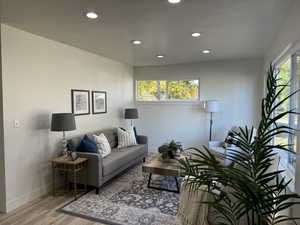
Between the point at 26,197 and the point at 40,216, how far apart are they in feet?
1.77

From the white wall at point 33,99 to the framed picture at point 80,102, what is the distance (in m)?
0.10

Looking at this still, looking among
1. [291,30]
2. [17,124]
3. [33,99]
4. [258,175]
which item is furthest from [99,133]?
[291,30]

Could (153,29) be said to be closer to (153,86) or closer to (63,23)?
(63,23)

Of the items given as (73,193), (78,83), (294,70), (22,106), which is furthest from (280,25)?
(73,193)

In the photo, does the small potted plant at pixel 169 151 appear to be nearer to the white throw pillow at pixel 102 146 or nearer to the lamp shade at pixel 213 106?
the white throw pillow at pixel 102 146

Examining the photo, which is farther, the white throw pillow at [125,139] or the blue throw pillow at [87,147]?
the white throw pillow at [125,139]

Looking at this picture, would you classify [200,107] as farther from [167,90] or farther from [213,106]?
[167,90]

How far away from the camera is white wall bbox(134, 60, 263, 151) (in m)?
5.07

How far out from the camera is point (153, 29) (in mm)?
2926

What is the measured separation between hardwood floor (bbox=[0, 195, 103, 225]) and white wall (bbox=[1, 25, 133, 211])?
0.51ft

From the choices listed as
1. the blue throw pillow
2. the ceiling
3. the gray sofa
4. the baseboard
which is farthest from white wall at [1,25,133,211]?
the gray sofa

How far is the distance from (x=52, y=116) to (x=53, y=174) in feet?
3.10

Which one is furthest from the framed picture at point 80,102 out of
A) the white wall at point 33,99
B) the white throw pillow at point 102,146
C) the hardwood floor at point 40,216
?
the hardwood floor at point 40,216

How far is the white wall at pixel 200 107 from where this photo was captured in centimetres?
507
